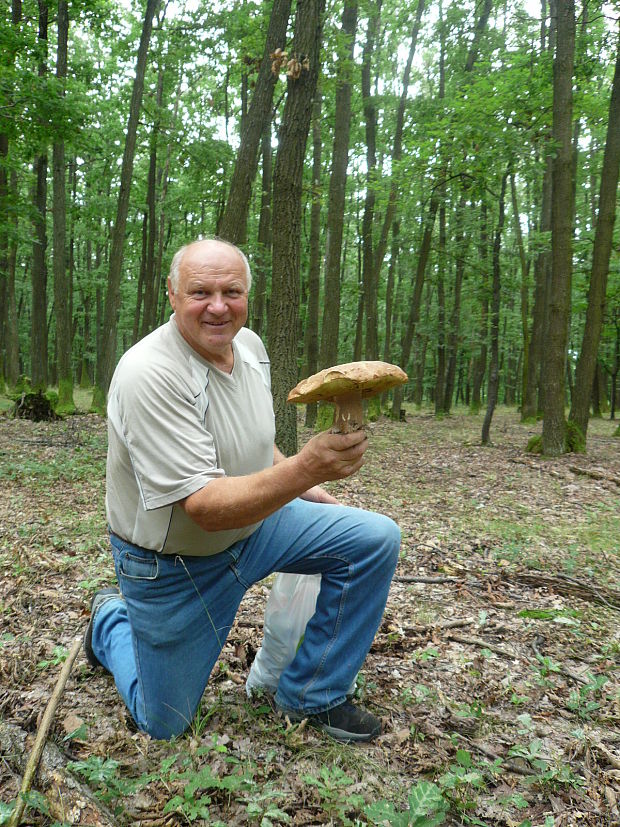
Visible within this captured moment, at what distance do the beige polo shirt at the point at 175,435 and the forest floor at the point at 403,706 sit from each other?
2.94ft

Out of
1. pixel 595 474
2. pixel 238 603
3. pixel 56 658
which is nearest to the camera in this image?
pixel 238 603

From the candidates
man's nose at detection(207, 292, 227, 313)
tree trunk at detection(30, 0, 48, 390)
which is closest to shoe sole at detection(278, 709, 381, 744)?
man's nose at detection(207, 292, 227, 313)

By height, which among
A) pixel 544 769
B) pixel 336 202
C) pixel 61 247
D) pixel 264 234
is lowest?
pixel 544 769

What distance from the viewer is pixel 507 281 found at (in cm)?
1564

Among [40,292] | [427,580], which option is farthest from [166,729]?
[40,292]

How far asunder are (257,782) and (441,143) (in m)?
11.1

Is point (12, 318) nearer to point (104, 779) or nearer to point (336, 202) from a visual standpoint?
point (336, 202)

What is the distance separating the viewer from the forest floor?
2162mm

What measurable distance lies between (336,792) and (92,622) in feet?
5.16

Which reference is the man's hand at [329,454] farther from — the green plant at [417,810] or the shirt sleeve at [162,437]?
the green plant at [417,810]

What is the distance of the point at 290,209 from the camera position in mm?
7016

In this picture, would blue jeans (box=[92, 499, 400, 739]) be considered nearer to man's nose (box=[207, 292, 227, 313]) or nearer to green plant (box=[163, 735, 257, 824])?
green plant (box=[163, 735, 257, 824])

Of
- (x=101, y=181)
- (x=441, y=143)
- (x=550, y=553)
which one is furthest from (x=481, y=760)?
(x=101, y=181)

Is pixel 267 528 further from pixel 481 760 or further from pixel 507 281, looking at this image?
pixel 507 281
